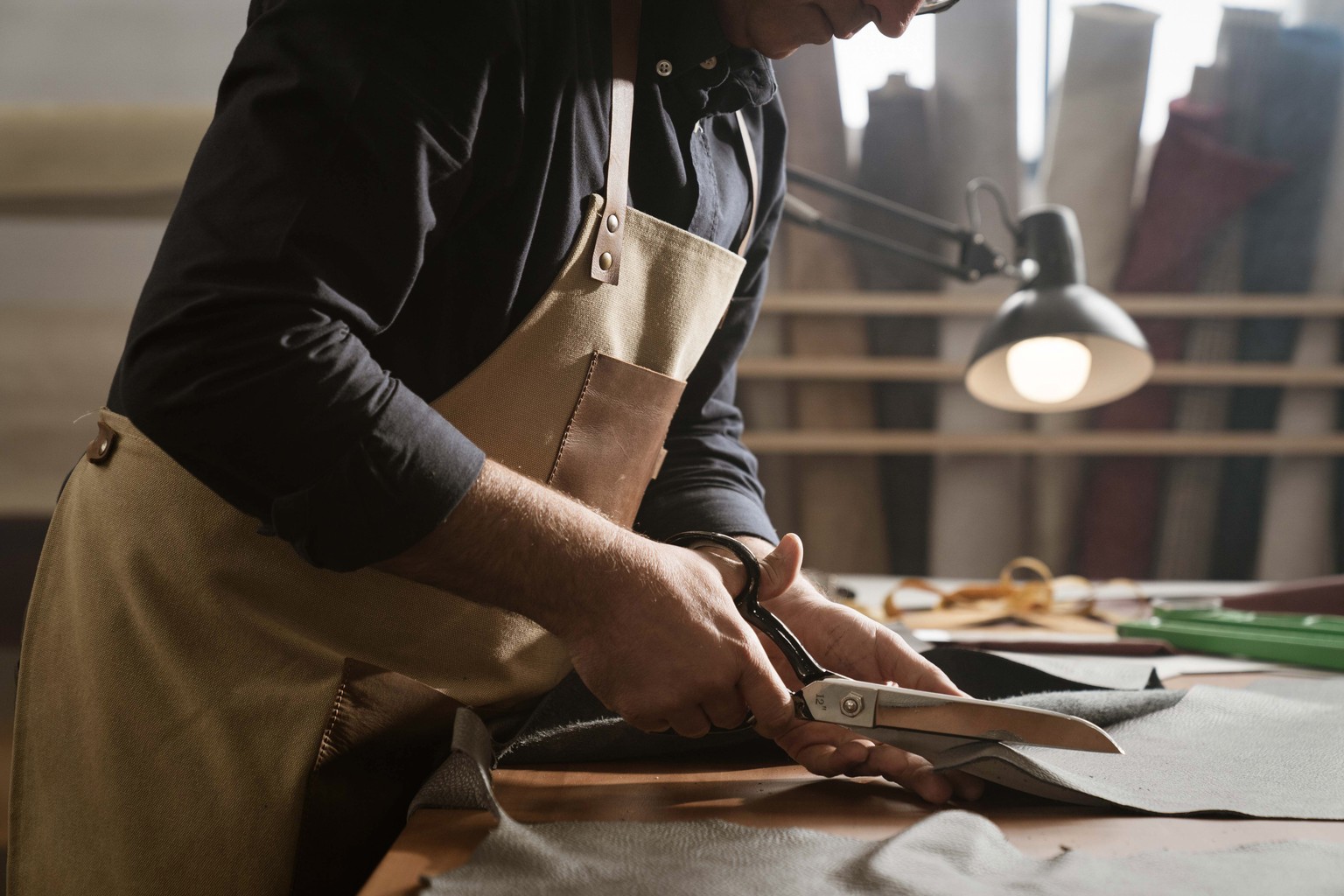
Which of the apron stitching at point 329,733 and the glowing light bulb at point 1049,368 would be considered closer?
the apron stitching at point 329,733

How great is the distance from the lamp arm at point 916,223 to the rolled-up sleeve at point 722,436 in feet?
0.96

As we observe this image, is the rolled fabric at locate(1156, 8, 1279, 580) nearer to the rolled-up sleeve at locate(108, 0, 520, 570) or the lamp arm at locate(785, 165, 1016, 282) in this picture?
the lamp arm at locate(785, 165, 1016, 282)

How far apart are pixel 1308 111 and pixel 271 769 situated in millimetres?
3430

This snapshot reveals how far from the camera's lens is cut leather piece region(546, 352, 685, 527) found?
88 cm

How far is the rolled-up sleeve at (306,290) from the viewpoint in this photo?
0.63 m

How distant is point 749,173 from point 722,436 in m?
0.32

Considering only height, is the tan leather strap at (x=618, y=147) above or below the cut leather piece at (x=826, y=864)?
above

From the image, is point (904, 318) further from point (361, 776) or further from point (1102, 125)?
point (361, 776)

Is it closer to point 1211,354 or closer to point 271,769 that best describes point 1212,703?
point 271,769

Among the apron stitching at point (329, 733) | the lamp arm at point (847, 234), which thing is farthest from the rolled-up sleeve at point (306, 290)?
the lamp arm at point (847, 234)

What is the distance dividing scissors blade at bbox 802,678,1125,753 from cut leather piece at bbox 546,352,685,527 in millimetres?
288

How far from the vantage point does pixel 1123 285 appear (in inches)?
118

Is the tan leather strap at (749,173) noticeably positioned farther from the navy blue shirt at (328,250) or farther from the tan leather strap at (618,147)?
the navy blue shirt at (328,250)

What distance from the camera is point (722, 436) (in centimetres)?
125
